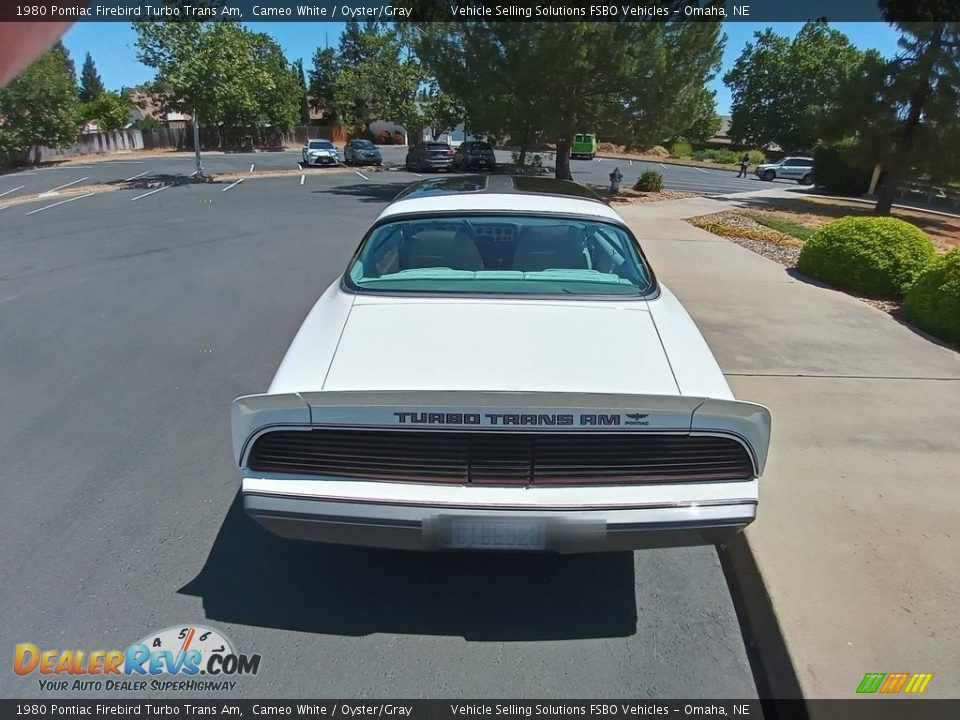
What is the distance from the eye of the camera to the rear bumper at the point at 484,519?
238cm

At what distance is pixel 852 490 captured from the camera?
363cm

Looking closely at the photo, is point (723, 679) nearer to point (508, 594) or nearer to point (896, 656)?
point (896, 656)

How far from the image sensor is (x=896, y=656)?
250 centimetres

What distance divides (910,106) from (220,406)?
66.8ft

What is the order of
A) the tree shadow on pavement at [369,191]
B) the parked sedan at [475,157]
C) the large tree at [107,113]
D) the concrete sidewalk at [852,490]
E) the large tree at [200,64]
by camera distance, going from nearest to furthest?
the concrete sidewalk at [852,490] < the tree shadow on pavement at [369,191] < the large tree at [200,64] < the parked sedan at [475,157] < the large tree at [107,113]

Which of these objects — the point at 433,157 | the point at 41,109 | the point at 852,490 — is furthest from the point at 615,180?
the point at 41,109

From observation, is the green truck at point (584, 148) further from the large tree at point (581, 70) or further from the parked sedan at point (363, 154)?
Result: the large tree at point (581, 70)

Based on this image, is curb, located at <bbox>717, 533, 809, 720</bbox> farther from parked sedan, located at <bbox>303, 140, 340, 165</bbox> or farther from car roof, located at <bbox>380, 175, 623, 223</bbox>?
parked sedan, located at <bbox>303, 140, 340, 165</bbox>

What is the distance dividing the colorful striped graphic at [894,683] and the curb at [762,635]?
242 millimetres

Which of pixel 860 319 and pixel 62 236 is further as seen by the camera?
pixel 62 236

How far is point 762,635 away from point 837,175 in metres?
29.2

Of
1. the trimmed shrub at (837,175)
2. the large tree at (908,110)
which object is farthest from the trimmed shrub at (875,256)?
the trimmed shrub at (837,175)

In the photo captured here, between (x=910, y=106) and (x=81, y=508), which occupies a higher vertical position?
(x=910, y=106)

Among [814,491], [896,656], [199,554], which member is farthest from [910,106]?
[199,554]
